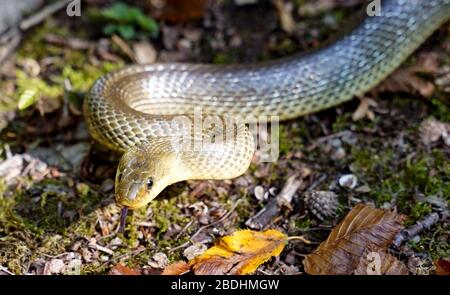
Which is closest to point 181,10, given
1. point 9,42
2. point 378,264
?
point 9,42

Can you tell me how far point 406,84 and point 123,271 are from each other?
3395 mm

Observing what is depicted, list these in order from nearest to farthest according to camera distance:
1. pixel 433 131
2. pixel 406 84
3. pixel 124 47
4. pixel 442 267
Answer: pixel 442 267 < pixel 433 131 < pixel 406 84 < pixel 124 47

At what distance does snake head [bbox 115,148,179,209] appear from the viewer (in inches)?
171

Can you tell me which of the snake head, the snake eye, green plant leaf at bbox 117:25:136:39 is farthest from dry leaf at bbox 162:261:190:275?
green plant leaf at bbox 117:25:136:39

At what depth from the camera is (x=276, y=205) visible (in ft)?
16.3

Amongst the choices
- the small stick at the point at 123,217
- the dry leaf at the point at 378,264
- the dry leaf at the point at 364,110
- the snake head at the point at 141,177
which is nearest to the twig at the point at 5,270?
the small stick at the point at 123,217

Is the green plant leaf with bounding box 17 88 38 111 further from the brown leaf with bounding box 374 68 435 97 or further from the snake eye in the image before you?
the brown leaf with bounding box 374 68 435 97

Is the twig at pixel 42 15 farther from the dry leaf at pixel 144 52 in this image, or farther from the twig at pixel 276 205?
the twig at pixel 276 205

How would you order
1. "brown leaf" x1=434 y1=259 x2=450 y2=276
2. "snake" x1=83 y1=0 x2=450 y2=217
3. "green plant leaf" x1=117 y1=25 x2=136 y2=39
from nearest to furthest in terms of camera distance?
"brown leaf" x1=434 y1=259 x2=450 y2=276, "snake" x1=83 y1=0 x2=450 y2=217, "green plant leaf" x1=117 y1=25 x2=136 y2=39

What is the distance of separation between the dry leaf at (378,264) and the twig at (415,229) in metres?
0.26

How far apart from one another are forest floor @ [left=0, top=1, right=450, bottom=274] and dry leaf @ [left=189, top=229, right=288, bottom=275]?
0.12 metres

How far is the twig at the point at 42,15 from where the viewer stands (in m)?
6.67

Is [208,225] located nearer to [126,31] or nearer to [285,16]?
[126,31]

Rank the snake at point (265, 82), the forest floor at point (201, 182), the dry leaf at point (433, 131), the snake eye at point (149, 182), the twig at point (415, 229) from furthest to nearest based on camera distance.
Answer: the dry leaf at point (433, 131) < the snake at point (265, 82) < the forest floor at point (201, 182) < the twig at point (415, 229) < the snake eye at point (149, 182)
